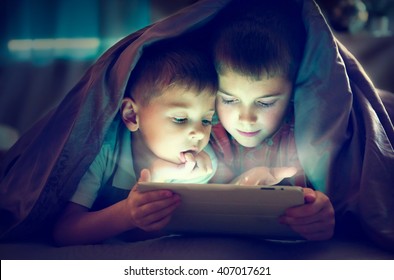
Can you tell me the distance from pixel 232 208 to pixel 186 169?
138mm

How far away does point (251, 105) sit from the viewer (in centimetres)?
95

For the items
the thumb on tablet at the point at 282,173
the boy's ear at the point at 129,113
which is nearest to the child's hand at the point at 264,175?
the thumb on tablet at the point at 282,173

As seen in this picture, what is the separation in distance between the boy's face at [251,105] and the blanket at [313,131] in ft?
0.12

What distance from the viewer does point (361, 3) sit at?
1.16 metres

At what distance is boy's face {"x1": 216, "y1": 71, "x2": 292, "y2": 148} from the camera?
0.94 meters

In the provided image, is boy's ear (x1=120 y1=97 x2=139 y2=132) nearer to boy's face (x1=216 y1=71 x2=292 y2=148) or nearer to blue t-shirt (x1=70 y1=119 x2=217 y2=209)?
blue t-shirt (x1=70 y1=119 x2=217 y2=209)

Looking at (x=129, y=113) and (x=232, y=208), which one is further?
(x=129, y=113)

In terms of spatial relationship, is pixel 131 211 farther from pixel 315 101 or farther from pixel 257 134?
pixel 315 101

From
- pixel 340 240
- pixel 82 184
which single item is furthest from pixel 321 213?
pixel 82 184

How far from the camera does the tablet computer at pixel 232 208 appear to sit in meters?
0.85

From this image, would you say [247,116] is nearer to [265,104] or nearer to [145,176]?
[265,104]

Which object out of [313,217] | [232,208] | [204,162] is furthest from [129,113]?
[313,217]

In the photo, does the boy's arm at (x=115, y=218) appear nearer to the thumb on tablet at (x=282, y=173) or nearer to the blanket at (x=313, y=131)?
the blanket at (x=313, y=131)

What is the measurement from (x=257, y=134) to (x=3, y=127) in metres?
0.53
